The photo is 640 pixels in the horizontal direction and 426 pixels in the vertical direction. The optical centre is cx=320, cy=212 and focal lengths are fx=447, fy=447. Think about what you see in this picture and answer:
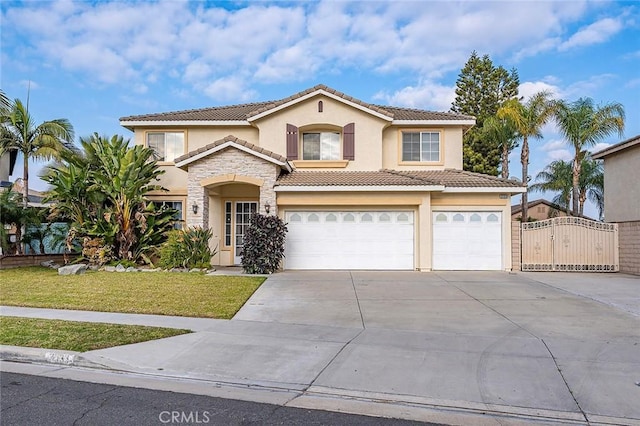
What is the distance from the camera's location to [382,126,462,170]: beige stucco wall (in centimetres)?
1856

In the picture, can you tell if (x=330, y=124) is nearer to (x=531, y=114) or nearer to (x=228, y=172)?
(x=228, y=172)

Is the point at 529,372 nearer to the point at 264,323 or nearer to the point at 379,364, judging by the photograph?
the point at 379,364

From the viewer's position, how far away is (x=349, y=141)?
58.8ft

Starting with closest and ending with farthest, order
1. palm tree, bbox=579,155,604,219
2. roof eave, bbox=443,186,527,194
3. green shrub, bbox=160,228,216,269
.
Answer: green shrub, bbox=160,228,216,269 → roof eave, bbox=443,186,527,194 → palm tree, bbox=579,155,604,219

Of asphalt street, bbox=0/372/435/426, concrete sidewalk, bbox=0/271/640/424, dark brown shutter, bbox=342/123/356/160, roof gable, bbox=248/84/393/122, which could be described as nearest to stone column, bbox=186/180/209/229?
roof gable, bbox=248/84/393/122

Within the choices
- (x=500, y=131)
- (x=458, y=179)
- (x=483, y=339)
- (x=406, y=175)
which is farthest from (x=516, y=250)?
(x=500, y=131)

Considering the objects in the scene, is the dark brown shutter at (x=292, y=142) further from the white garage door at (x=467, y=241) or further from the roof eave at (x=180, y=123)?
the white garage door at (x=467, y=241)

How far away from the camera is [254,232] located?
14266 mm

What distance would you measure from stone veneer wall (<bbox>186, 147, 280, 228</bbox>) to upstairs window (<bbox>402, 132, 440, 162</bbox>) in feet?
19.7

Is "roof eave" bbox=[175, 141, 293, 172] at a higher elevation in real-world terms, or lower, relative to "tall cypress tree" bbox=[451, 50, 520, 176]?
lower

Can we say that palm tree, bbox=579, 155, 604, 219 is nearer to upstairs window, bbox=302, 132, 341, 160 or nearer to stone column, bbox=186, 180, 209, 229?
upstairs window, bbox=302, 132, 341, 160

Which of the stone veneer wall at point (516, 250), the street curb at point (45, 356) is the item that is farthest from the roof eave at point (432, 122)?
the street curb at point (45, 356)

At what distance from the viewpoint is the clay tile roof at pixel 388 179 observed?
51.3 ft

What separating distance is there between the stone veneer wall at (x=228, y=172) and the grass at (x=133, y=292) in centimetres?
281
